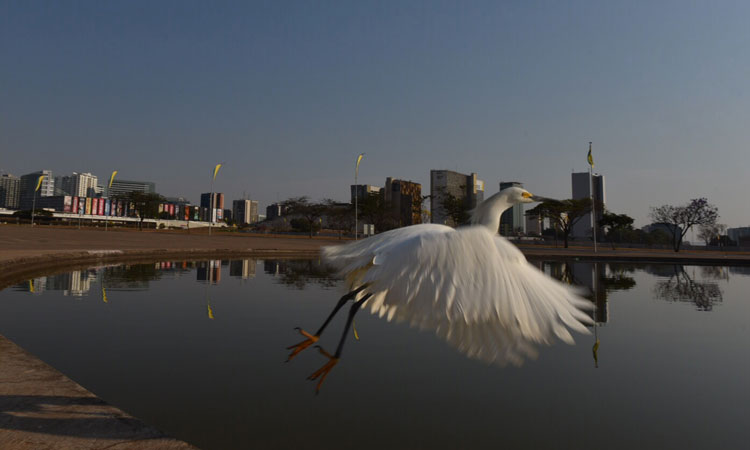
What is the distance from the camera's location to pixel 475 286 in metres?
2.51

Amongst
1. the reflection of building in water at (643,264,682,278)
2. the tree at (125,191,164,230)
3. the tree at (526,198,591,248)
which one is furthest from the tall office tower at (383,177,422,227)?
the reflection of building in water at (643,264,682,278)

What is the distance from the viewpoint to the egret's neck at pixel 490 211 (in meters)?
3.63

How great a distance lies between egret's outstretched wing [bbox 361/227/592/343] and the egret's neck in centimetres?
91

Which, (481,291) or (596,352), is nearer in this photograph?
(481,291)

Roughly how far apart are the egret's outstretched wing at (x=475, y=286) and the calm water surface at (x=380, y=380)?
41.7 inches

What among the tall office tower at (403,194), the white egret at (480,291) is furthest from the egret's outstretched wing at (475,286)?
the tall office tower at (403,194)

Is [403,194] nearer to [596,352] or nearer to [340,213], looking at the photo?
[340,213]

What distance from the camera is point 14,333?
5250 mm

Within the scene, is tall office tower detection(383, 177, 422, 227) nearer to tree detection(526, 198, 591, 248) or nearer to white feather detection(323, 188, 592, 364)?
tree detection(526, 198, 591, 248)

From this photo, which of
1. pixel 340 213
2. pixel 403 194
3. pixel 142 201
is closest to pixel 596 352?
pixel 340 213

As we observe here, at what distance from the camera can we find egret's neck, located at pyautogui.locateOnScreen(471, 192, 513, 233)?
3627 mm

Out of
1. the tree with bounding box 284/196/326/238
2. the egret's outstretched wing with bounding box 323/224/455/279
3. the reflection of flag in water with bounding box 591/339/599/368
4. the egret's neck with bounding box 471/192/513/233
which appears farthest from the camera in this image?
the tree with bounding box 284/196/326/238

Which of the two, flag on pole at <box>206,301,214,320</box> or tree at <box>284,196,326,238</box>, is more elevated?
tree at <box>284,196,326,238</box>

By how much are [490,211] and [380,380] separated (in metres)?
1.92
